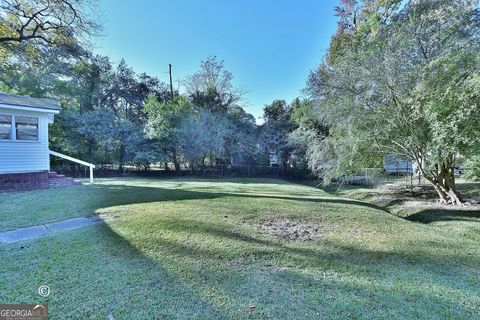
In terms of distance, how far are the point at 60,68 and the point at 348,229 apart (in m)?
18.4

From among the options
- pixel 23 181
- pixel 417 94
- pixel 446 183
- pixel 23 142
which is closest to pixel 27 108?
pixel 23 142

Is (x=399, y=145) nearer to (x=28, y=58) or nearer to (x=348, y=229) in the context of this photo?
(x=348, y=229)

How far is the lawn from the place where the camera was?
7.29 ft

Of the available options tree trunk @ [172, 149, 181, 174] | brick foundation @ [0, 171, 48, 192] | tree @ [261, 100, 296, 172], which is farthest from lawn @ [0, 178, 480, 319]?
tree @ [261, 100, 296, 172]

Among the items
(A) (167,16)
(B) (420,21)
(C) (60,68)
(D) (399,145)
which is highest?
(A) (167,16)

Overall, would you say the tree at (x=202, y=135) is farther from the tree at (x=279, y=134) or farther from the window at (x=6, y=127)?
the window at (x=6, y=127)

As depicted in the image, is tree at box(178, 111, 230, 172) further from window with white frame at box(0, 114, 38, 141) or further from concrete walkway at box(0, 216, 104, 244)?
concrete walkway at box(0, 216, 104, 244)

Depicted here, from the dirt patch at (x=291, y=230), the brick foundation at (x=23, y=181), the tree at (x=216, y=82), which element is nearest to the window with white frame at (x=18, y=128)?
the brick foundation at (x=23, y=181)

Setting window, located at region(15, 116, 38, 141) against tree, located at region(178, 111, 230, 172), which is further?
tree, located at region(178, 111, 230, 172)

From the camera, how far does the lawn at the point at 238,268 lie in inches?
Answer: 87.4

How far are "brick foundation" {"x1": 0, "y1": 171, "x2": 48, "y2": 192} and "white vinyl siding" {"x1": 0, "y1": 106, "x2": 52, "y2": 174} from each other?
0.70 ft

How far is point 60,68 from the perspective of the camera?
15.2m

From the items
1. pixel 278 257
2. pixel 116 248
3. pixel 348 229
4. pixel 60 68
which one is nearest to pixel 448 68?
pixel 348 229

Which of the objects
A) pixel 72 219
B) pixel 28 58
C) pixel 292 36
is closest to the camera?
pixel 72 219
